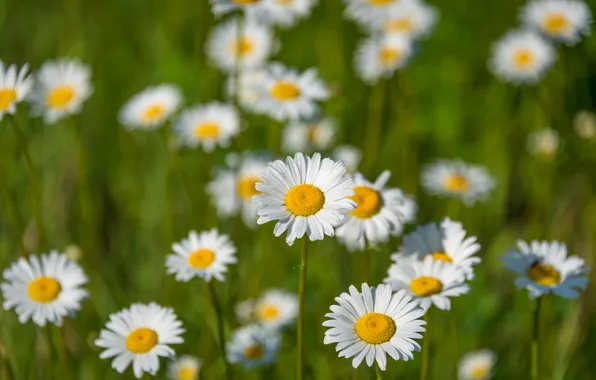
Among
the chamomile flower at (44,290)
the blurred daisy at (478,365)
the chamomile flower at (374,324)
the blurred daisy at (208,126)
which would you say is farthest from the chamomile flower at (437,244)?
the blurred daisy at (208,126)

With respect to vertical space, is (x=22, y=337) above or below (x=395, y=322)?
above

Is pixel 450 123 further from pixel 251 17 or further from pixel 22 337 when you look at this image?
pixel 22 337

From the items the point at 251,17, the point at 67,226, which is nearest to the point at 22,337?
the point at 67,226

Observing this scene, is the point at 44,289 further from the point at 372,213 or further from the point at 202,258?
the point at 372,213

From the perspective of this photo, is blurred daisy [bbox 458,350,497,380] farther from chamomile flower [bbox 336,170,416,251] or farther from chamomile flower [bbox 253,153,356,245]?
chamomile flower [bbox 253,153,356,245]

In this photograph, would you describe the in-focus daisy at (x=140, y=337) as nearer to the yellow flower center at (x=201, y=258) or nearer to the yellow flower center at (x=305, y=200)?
the yellow flower center at (x=201, y=258)

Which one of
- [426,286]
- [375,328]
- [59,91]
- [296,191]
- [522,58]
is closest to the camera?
[375,328]

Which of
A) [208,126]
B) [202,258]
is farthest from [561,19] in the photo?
[202,258]
